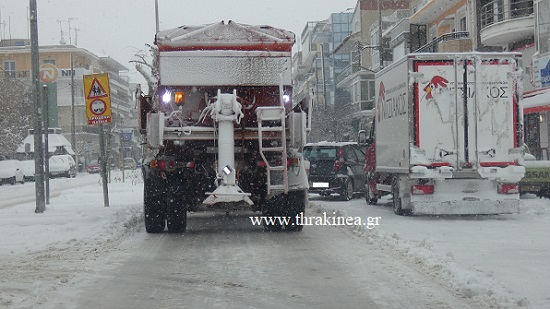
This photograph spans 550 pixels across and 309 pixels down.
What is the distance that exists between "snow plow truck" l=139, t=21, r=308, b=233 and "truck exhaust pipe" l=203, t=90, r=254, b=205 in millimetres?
15

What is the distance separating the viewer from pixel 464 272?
8422mm

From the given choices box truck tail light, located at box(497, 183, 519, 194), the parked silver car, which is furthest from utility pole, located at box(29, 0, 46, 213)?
the parked silver car

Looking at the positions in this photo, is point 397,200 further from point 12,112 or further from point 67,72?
point 67,72

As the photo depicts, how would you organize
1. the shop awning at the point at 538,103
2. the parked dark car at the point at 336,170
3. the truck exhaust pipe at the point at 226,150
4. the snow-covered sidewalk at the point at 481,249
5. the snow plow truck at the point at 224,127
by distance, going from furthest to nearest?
1. the shop awning at the point at 538,103
2. the parked dark car at the point at 336,170
3. the snow plow truck at the point at 224,127
4. the truck exhaust pipe at the point at 226,150
5. the snow-covered sidewalk at the point at 481,249

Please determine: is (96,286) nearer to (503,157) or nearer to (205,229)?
(205,229)

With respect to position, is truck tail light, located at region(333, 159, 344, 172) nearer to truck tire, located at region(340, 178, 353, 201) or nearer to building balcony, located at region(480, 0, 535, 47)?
truck tire, located at region(340, 178, 353, 201)

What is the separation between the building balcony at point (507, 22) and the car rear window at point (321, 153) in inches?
485

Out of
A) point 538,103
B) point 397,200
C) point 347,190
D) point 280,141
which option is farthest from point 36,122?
point 538,103

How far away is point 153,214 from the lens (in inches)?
520

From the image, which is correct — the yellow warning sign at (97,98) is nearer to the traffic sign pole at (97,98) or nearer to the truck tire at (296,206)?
the traffic sign pole at (97,98)

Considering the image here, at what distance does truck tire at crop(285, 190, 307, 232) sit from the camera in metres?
13.0

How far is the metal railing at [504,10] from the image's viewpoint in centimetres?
3153

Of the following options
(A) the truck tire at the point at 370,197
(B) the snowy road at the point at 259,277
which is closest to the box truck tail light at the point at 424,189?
(B) the snowy road at the point at 259,277

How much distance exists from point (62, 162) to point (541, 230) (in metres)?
45.9
